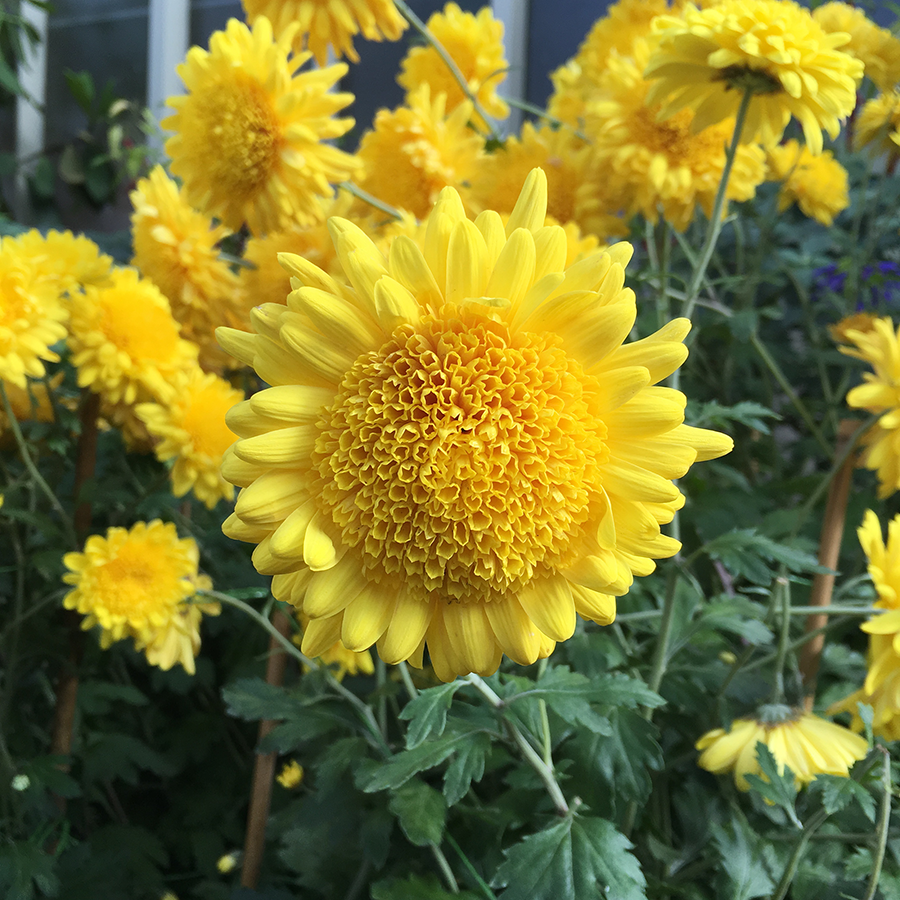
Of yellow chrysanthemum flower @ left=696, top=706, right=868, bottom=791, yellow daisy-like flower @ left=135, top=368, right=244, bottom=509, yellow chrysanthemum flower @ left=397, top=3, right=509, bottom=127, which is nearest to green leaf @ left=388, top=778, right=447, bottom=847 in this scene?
yellow chrysanthemum flower @ left=696, top=706, right=868, bottom=791

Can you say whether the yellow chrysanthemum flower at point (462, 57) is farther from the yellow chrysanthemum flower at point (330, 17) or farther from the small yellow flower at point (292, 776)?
the small yellow flower at point (292, 776)

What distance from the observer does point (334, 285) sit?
1.29ft

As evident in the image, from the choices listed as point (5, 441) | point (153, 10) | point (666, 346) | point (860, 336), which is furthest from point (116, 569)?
point (153, 10)

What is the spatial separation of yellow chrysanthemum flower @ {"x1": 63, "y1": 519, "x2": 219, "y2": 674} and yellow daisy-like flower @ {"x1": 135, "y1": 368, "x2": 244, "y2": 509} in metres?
0.05

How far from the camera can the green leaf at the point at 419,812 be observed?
549 millimetres

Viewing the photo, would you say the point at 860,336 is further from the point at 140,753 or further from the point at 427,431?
the point at 140,753

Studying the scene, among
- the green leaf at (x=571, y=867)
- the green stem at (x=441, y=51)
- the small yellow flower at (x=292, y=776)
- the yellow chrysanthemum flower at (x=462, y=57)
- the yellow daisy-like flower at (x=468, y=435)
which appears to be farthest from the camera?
the yellow chrysanthemum flower at (x=462, y=57)

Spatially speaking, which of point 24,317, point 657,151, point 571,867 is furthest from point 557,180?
point 571,867

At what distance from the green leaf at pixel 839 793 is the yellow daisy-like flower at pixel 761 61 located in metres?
0.47

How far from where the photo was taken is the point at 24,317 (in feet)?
2.26

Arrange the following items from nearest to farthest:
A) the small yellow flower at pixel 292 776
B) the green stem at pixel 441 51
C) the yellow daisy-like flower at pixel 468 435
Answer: the yellow daisy-like flower at pixel 468 435, the green stem at pixel 441 51, the small yellow flower at pixel 292 776

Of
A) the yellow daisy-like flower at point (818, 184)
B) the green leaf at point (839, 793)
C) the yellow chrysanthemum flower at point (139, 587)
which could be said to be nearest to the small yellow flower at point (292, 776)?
the yellow chrysanthemum flower at point (139, 587)

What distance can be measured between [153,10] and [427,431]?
310 centimetres

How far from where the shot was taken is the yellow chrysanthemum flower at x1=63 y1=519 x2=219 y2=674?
685 millimetres
